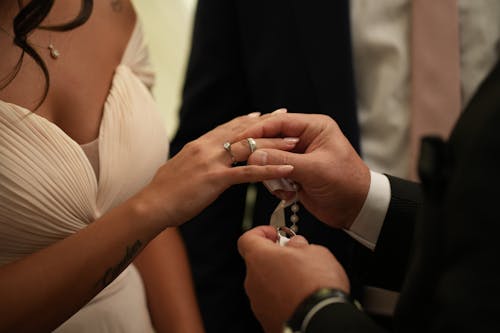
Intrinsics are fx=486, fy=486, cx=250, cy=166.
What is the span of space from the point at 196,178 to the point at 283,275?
236 mm

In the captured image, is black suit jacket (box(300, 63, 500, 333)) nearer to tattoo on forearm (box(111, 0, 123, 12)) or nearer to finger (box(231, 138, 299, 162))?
finger (box(231, 138, 299, 162))

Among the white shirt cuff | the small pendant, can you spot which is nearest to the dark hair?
the small pendant

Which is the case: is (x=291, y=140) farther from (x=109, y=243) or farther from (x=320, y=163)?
(x=109, y=243)

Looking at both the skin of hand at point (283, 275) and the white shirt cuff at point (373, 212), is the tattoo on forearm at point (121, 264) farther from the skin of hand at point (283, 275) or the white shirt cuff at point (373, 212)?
the white shirt cuff at point (373, 212)

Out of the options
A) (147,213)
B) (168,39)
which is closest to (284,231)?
(147,213)

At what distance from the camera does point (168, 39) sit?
2.35m

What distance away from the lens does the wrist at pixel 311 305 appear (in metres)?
0.56

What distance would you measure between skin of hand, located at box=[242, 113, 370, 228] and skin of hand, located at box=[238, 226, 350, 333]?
16cm

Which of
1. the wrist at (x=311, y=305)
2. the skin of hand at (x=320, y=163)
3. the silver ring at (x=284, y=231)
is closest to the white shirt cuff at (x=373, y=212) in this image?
the skin of hand at (x=320, y=163)

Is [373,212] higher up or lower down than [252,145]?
lower down

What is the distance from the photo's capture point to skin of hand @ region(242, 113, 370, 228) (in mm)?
806

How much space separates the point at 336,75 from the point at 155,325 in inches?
26.6

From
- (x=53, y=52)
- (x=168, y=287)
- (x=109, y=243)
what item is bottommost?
(x=168, y=287)

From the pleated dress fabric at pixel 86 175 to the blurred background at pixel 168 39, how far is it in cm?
126
